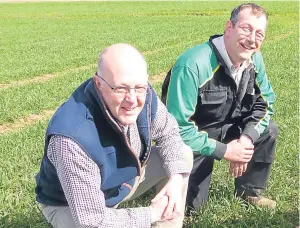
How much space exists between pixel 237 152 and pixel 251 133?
0.23 meters

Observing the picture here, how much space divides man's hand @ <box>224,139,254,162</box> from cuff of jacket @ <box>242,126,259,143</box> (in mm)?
96

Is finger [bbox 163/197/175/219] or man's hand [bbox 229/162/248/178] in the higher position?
finger [bbox 163/197/175/219]

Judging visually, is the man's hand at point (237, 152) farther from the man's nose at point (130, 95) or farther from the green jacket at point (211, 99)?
the man's nose at point (130, 95)

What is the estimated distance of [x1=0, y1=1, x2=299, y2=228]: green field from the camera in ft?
13.4

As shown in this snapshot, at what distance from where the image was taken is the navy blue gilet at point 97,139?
2492 millimetres

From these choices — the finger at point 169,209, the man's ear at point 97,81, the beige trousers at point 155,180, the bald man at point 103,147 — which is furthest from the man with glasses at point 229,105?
the man's ear at point 97,81

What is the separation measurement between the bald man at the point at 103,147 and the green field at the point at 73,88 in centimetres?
108

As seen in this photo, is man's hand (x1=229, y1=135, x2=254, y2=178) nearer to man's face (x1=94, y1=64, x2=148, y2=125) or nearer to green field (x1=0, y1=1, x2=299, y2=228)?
green field (x1=0, y1=1, x2=299, y2=228)

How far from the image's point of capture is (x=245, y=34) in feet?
12.1

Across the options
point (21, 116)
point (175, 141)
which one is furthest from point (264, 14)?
point (21, 116)

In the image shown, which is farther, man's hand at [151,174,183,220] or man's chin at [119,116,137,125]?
man's hand at [151,174,183,220]

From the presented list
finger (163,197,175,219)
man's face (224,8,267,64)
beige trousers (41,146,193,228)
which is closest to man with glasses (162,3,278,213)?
man's face (224,8,267,64)

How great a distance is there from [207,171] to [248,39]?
1.19 m

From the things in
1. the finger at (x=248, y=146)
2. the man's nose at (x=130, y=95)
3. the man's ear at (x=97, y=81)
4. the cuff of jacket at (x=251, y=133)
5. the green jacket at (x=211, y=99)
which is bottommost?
the finger at (x=248, y=146)
